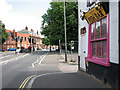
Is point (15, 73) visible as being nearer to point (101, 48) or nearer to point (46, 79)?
point (46, 79)

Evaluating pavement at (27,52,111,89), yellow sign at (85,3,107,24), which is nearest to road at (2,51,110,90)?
pavement at (27,52,111,89)

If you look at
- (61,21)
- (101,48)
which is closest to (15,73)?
(101,48)

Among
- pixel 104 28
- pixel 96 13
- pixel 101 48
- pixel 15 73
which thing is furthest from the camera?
pixel 15 73

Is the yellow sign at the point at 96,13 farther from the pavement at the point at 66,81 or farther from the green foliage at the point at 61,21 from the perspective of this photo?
the green foliage at the point at 61,21

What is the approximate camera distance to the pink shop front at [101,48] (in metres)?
6.19

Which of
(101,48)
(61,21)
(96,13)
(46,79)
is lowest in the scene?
(46,79)

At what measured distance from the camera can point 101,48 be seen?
7.58 metres

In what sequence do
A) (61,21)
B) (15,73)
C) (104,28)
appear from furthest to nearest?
1. (61,21)
2. (15,73)
3. (104,28)

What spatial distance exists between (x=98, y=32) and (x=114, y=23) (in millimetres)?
1974

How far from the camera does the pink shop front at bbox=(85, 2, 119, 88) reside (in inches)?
244

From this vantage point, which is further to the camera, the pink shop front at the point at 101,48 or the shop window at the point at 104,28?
the shop window at the point at 104,28

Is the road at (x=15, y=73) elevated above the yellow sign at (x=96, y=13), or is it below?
below

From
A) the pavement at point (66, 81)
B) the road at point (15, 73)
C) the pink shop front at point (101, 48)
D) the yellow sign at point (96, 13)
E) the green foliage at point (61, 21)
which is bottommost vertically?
the road at point (15, 73)

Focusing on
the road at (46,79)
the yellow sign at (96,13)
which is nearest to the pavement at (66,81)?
the road at (46,79)
